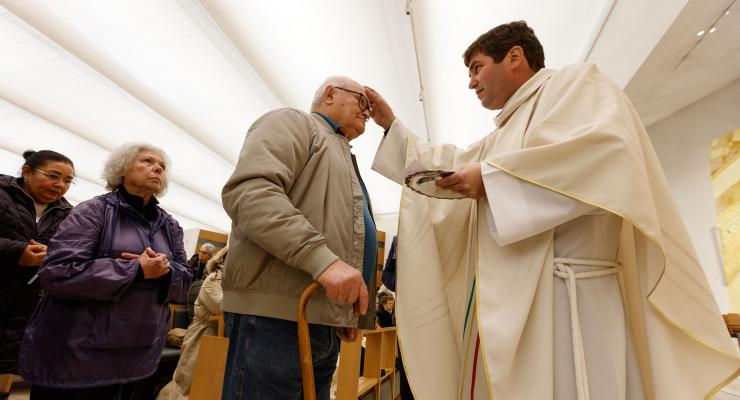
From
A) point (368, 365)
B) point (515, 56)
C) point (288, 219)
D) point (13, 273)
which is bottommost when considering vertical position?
point (368, 365)

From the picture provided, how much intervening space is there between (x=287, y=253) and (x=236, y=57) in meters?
3.59

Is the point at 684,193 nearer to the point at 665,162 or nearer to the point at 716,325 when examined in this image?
the point at 665,162

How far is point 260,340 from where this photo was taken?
105cm

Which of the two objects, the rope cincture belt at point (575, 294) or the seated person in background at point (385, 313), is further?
the seated person in background at point (385, 313)

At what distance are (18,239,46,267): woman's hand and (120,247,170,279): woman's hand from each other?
0.62m

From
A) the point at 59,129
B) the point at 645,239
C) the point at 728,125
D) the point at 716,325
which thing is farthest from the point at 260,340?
the point at 59,129

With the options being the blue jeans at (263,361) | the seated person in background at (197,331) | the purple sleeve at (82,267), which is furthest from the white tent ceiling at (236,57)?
the blue jeans at (263,361)

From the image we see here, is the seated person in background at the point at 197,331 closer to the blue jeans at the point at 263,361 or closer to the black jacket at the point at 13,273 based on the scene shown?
the black jacket at the point at 13,273

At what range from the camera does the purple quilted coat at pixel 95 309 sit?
56.7 inches

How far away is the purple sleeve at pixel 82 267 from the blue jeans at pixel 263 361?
0.75 m

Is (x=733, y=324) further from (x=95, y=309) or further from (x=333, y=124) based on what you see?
(x=95, y=309)

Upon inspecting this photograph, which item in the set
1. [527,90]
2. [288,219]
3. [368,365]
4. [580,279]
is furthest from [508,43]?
[368,365]

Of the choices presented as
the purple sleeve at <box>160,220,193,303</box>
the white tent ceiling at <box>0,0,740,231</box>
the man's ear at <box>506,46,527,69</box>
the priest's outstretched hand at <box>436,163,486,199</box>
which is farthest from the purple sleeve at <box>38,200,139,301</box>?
the white tent ceiling at <box>0,0,740,231</box>

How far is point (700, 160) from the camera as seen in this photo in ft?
12.8
